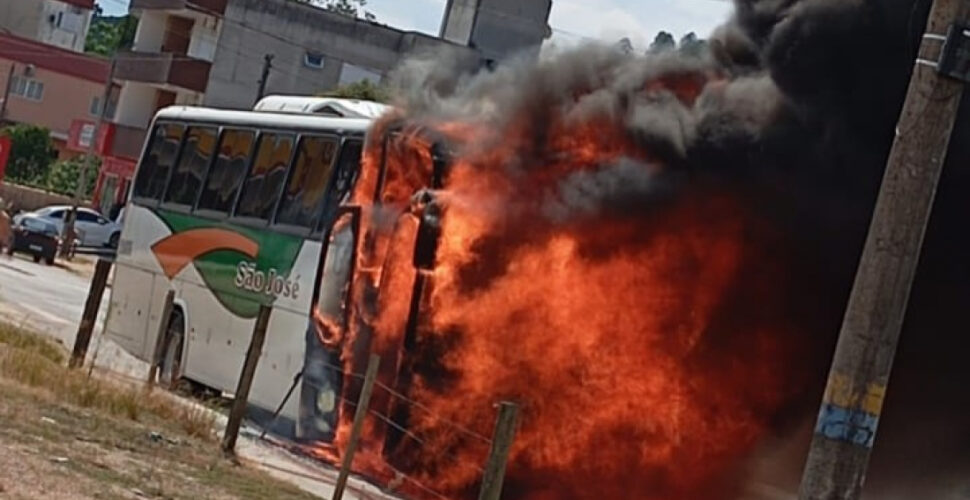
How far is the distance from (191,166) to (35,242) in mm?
26624

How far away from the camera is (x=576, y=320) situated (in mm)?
13750

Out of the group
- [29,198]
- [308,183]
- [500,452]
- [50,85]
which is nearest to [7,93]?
[50,85]

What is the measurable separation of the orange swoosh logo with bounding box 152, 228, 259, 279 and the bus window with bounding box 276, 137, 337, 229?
0.87 metres

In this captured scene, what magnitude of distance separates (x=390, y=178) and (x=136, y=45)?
52387mm

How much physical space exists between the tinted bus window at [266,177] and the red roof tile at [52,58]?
63.8m

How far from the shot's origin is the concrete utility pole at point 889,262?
298 inches

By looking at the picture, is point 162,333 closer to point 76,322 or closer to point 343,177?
point 343,177

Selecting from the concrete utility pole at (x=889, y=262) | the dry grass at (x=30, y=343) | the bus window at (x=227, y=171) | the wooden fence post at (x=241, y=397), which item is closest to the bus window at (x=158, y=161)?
the bus window at (x=227, y=171)

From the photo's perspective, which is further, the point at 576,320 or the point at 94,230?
the point at 94,230

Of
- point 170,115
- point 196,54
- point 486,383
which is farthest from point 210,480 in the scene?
point 196,54

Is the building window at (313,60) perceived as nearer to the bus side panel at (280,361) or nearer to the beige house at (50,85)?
the beige house at (50,85)

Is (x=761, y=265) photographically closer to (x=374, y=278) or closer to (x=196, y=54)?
(x=374, y=278)

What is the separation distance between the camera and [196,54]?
6306 cm

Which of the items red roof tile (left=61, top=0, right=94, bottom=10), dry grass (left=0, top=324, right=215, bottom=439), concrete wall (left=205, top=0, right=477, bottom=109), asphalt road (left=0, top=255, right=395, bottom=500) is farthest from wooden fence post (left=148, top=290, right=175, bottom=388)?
red roof tile (left=61, top=0, right=94, bottom=10)
